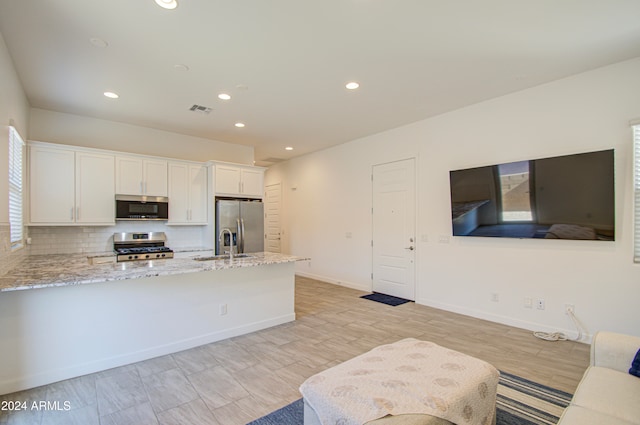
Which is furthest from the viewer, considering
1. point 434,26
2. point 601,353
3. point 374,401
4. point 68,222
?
point 68,222

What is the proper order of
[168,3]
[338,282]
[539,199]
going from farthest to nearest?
[338,282]
[539,199]
[168,3]

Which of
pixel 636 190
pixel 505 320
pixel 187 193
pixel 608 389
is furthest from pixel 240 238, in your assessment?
pixel 636 190

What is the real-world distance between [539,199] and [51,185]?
6.41 m

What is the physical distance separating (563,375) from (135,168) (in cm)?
600

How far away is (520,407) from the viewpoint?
7.45 feet

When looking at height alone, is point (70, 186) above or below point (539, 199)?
above

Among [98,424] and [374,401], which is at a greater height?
[374,401]

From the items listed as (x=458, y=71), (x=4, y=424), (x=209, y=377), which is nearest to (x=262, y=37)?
(x=458, y=71)

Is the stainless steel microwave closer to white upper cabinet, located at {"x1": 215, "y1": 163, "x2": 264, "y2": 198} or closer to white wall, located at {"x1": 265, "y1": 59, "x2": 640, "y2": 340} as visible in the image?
white upper cabinet, located at {"x1": 215, "y1": 163, "x2": 264, "y2": 198}

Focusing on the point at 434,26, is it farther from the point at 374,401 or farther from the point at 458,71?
the point at 374,401

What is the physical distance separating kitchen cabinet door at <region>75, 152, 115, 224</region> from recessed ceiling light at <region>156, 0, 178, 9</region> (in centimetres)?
320

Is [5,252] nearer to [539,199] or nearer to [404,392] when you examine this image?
[404,392]

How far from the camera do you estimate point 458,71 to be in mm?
3359

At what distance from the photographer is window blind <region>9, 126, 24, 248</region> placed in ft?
Result: 10.6
